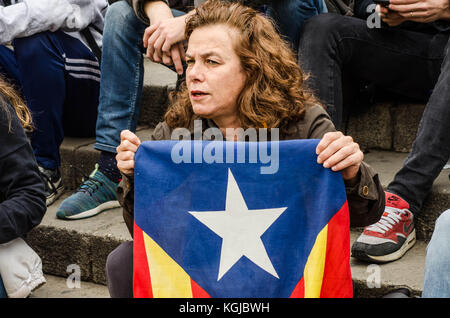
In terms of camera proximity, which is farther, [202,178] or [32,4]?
[32,4]

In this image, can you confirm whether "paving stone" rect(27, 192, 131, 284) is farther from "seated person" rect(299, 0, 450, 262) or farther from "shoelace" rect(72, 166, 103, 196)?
"seated person" rect(299, 0, 450, 262)

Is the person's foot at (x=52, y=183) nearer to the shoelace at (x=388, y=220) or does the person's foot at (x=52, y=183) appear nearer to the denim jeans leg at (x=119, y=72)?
the denim jeans leg at (x=119, y=72)

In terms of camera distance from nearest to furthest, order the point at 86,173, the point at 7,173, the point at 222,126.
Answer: the point at 222,126 → the point at 7,173 → the point at 86,173

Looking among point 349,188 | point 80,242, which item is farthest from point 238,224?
point 80,242

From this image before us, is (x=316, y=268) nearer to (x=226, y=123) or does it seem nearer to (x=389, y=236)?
(x=226, y=123)

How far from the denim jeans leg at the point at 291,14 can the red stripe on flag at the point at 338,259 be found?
128 centimetres

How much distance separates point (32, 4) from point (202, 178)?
66.0 inches

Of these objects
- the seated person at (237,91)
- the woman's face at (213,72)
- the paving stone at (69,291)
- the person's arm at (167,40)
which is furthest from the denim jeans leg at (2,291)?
the person's arm at (167,40)

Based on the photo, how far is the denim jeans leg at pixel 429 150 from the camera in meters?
2.42

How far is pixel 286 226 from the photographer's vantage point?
1776mm

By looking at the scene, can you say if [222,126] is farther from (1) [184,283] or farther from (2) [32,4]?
(2) [32,4]

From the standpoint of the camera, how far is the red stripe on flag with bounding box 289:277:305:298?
175 centimetres

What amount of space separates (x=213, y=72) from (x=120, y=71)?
1056 mm
